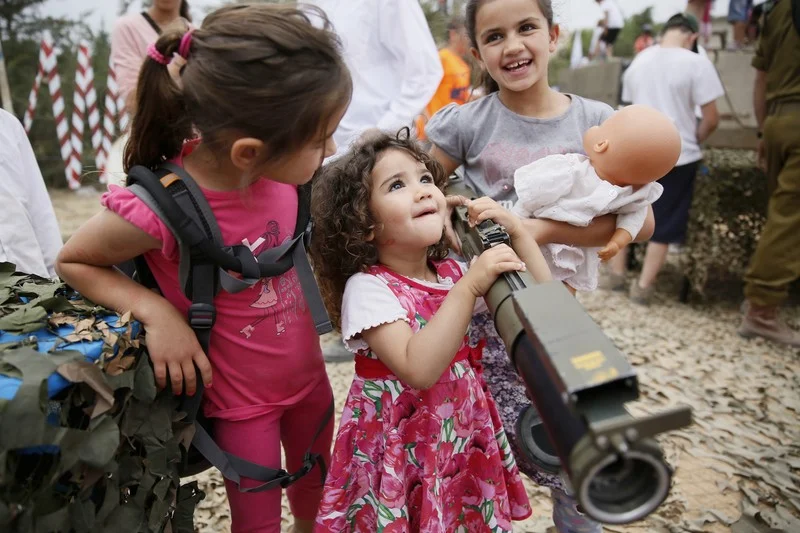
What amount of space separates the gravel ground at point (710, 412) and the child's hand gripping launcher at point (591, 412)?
71.7 inches

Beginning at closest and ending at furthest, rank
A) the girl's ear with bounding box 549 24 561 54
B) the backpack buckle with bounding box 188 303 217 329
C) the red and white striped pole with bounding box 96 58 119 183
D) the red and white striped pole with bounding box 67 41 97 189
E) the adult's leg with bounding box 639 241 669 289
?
1. the backpack buckle with bounding box 188 303 217 329
2. the girl's ear with bounding box 549 24 561 54
3. the adult's leg with bounding box 639 241 669 289
4. the red and white striped pole with bounding box 96 58 119 183
5. the red and white striped pole with bounding box 67 41 97 189

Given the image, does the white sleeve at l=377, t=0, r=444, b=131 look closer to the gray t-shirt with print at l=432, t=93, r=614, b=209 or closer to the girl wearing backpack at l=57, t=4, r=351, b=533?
the gray t-shirt with print at l=432, t=93, r=614, b=209

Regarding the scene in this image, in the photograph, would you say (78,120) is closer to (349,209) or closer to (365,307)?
(349,209)

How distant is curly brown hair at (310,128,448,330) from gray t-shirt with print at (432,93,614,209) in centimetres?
20

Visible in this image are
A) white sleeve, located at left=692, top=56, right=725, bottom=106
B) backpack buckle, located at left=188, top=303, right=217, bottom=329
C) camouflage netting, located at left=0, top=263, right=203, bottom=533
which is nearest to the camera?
camouflage netting, located at left=0, top=263, right=203, bottom=533

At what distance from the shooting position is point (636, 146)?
167 cm

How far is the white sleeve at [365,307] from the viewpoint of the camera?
1563 mm

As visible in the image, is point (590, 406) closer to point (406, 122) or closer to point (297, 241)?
point (297, 241)

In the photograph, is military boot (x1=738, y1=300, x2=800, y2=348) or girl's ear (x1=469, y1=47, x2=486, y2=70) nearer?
girl's ear (x1=469, y1=47, x2=486, y2=70)

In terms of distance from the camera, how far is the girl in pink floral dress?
1.63 meters

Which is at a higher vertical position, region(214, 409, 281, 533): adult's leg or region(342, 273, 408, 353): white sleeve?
region(342, 273, 408, 353): white sleeve

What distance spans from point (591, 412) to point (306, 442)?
46.6 inches

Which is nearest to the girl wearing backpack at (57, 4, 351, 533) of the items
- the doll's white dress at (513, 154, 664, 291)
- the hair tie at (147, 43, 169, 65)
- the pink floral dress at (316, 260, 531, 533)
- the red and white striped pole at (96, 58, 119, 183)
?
the hair tie at (147, 43, 169, 65)

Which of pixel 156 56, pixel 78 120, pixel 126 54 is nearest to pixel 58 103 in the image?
pixel 78 120
